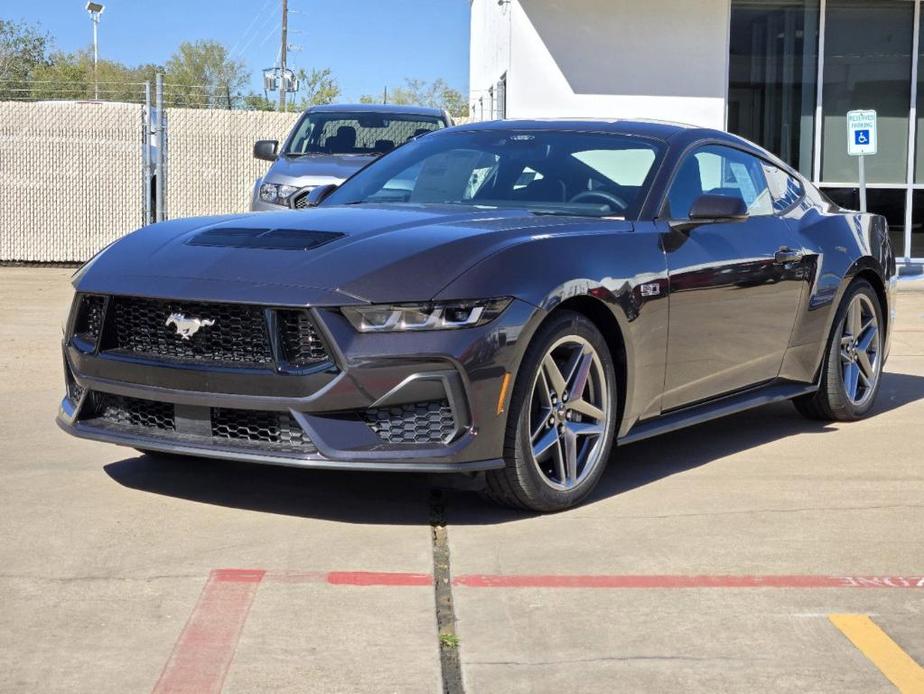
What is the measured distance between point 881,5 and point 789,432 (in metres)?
11.9

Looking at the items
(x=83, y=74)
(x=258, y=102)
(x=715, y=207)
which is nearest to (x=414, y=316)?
(x=715, y=207)

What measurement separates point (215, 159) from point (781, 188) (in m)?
12.5

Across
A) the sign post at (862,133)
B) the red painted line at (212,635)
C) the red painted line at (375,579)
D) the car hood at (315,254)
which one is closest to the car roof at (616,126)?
the car hood at (315,254)

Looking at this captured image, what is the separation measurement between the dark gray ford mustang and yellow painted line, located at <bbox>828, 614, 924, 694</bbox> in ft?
4.52

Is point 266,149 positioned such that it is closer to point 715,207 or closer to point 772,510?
point 715,207

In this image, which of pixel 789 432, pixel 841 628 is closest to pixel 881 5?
pixel 789 432

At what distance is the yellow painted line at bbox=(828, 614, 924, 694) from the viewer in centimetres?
359

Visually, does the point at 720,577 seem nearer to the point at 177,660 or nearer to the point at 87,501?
the point at 177,660

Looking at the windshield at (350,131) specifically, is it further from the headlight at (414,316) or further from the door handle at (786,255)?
the headlight at (414,316)

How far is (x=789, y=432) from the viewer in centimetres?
723

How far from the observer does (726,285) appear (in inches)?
241

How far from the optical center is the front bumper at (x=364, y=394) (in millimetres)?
4746

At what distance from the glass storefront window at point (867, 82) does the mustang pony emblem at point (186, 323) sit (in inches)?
556

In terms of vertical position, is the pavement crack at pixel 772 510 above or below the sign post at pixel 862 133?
below
